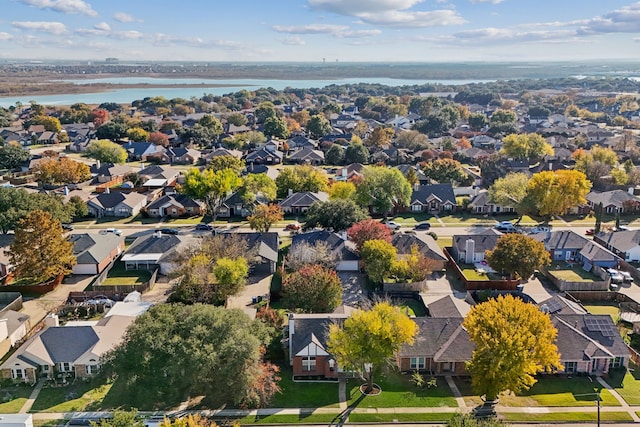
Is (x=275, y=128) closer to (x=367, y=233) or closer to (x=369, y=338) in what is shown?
(x=367, y=233)

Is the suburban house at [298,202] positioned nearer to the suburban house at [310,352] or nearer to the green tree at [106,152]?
the suburban house at [310,352]

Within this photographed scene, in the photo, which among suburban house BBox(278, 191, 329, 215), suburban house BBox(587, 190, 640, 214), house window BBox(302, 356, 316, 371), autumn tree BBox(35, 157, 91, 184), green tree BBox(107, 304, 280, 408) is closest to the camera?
green tree BBox(107, 304, 280, 408)

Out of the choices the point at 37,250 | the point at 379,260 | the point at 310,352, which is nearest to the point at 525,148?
the point at 379,260

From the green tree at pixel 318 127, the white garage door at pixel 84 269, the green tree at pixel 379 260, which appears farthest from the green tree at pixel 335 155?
the white garage door at pixel 84 269

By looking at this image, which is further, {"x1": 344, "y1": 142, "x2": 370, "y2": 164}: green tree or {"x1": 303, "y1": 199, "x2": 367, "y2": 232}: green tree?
{"x1": 344, "y1": 142, "x2": 370, "y2": 164}: green tree

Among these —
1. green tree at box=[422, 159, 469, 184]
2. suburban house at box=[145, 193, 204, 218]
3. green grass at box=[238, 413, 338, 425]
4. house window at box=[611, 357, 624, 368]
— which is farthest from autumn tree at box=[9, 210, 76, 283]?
green tree at box=[422, 159, 469, 184]

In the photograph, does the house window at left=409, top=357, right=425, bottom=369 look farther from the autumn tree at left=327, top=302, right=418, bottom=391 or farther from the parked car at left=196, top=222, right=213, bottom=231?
the parked car at left=196, top=222, right=213, bottom=231
